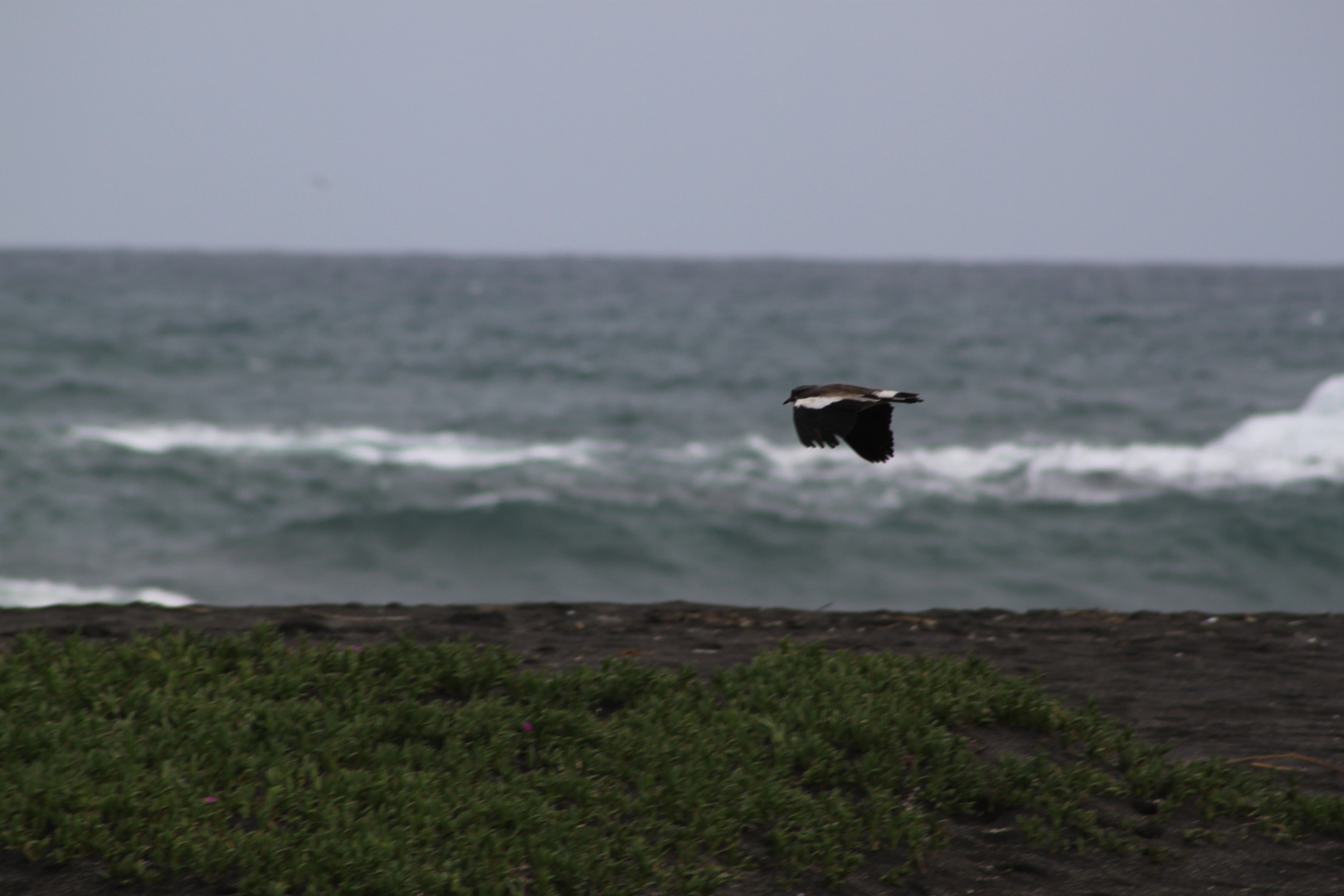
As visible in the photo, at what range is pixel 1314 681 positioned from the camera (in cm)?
574

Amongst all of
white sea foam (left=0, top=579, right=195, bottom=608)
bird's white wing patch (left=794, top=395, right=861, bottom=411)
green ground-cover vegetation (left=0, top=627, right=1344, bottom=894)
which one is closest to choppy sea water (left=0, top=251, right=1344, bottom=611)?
white sea foam (left=0, top=579, right=195, bottom=608)

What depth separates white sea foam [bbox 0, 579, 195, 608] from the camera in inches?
461

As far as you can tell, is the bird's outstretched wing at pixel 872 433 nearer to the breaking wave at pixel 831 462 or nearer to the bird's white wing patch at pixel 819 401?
the bird's white wing patch at pixel 819 401

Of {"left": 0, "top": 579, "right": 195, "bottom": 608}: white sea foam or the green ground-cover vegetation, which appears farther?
{"left": 0, "top": 579, "right": 195, "bottom": 608}: white sea foam

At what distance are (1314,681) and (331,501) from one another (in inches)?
519

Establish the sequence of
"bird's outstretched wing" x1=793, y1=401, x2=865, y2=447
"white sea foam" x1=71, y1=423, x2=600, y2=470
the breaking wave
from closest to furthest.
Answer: "bird's outstretched wing" x1=793, y1=401, x2=865, y2=447 → the breaking wave → "white sea foam" x1=71, y1=423, x2=600, y2=470

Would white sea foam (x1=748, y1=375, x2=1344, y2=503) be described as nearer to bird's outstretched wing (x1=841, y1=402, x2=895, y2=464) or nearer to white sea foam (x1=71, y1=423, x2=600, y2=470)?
white sea foam (x1=71, y1=423, x2=600, y2=470)

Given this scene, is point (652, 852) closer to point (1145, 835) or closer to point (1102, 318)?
point (1145, 835)

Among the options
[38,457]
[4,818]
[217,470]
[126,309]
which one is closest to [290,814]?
[4,818]

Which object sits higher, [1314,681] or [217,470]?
[217,470]

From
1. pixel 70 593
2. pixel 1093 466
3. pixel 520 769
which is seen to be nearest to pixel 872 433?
pixel 520 769

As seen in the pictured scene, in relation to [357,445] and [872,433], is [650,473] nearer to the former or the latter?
[357,445]

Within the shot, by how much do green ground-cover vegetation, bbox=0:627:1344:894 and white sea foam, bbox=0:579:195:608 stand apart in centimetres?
725

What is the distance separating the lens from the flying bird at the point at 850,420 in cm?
339
